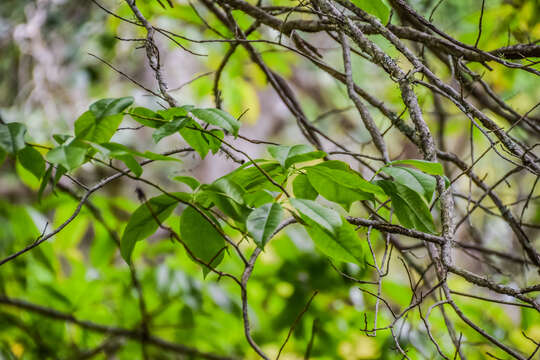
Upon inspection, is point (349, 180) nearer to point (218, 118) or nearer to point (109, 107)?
point (218, 118)

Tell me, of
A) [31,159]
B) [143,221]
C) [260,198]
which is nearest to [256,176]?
[260,198]

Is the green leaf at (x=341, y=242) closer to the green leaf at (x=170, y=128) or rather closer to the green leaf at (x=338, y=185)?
the green leaf at (x=338, y=185)

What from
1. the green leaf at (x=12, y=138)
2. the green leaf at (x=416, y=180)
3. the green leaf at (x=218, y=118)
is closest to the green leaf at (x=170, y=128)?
the green leaf at (x=218, y=118)

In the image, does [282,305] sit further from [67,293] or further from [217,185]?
[217,185]

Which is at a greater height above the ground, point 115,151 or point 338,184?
point 338,184

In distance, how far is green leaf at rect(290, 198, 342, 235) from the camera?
18.5 inches

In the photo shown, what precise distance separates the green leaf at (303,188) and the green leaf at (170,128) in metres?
0.15

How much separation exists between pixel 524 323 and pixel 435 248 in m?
0.36

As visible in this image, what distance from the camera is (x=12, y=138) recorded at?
19.2 inches

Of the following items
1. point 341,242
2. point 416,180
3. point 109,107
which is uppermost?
point 416,180

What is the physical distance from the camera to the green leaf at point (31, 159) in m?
0.53

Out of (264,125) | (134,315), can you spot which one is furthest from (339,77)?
(264,125)

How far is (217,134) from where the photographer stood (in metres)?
0.60

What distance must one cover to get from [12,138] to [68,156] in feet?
0.28
